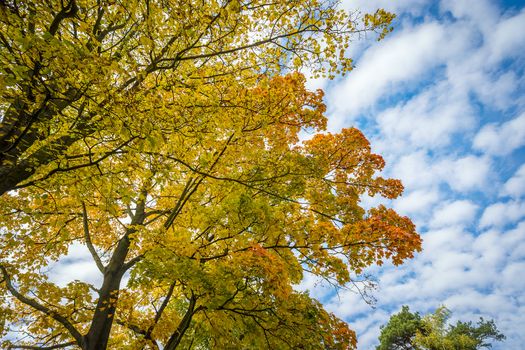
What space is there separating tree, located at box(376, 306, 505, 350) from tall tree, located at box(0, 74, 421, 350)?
29.5 m

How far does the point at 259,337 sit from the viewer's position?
5473 millimetres

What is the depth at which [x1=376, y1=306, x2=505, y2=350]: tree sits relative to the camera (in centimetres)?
2850

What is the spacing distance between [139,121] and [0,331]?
653 cm

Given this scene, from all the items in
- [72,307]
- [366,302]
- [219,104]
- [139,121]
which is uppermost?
[219,104]

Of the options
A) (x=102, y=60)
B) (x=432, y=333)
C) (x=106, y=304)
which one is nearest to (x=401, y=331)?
(x=432, y=333)

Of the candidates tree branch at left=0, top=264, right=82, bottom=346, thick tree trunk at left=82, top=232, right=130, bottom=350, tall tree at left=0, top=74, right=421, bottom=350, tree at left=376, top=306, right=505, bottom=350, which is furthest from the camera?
tree at left=376, top=306, right=505, bottom=350

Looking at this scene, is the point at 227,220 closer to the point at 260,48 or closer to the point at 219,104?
the point at 219,104

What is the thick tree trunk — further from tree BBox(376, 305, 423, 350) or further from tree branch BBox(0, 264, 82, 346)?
tree BBox(376, 305, 423, 350)

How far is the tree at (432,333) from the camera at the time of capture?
28.5m

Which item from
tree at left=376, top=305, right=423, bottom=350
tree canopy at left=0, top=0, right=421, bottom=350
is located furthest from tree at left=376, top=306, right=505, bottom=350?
tree canopy at left=0, top=0, right=421, bottom=350

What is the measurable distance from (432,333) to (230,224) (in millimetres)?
31960

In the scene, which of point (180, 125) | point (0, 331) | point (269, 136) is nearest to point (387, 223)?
point (269, 136)

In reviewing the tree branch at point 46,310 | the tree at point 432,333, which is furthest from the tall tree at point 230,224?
the tree at point 432,333

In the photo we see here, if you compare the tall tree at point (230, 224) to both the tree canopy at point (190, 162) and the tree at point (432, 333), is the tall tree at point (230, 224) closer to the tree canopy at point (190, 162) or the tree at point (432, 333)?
the tree canopy at point (190, 162)
